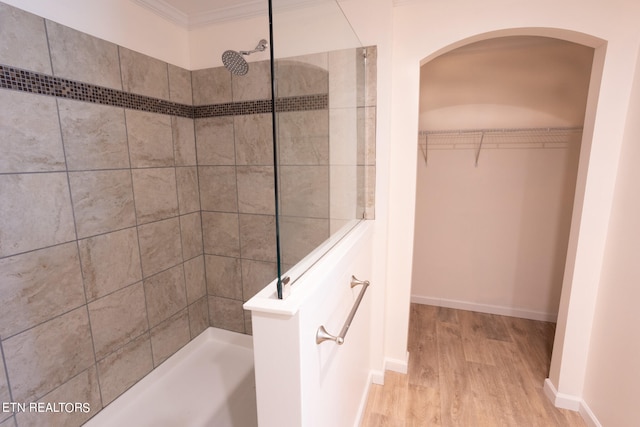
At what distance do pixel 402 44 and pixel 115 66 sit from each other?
1.57 metres

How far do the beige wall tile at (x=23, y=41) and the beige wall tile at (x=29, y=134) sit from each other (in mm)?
125

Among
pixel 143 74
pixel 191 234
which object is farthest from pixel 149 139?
pixel 191 234

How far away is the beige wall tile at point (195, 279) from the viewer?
7.02 ft

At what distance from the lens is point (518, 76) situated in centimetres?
237

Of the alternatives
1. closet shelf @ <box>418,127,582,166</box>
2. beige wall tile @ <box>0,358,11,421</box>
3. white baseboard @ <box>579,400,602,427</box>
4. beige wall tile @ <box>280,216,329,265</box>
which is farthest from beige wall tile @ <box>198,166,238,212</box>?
white baseboard @ <box>579,400,602,427</box>

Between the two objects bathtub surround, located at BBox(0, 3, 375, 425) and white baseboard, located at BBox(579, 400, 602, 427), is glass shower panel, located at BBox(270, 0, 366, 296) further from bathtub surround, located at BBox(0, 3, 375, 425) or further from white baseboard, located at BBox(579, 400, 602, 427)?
white baseboard, located at BBox(579, 400, 602, 427)

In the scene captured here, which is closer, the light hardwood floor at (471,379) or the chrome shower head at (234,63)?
the light hardwood floor at (471,379)

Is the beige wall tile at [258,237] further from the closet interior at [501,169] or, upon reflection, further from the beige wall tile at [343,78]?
the closet interior at [501,169]

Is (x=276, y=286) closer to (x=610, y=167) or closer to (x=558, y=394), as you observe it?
(x=610, y=167)

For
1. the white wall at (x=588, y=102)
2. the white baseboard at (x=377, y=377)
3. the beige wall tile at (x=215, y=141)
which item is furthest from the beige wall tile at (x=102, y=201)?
the white baseboard at (x=377, y=377)

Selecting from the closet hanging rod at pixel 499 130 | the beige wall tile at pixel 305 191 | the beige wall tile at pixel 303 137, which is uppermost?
the closet hanging rod at pixel 499 130

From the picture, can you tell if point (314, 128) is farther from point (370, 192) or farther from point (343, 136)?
point (370, 192)

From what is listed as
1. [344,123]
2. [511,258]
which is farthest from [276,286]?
[511,258]

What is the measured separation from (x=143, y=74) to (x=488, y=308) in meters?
3.23
